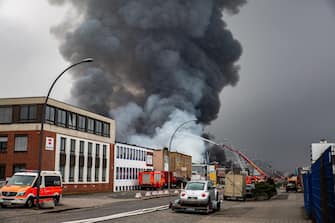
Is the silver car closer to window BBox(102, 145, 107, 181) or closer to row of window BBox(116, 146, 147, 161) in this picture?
window BBox(102, 145, 107, 181)

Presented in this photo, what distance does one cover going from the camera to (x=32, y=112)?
150ft

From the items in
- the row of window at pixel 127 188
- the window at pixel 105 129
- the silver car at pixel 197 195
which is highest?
the window at pixel 105 129

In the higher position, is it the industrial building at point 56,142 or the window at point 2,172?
the industrial building at point 56,142

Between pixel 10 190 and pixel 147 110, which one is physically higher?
pixel 147 110

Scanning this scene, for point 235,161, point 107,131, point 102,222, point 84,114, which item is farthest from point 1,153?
point 235,161

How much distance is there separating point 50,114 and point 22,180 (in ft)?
69.0

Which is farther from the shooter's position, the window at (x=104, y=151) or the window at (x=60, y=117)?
the window at (x=104, y=151)

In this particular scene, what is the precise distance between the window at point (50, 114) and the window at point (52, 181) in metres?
18.1

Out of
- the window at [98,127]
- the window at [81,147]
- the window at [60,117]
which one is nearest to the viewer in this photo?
the window at [60,117]

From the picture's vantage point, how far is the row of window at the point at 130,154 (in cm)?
6357

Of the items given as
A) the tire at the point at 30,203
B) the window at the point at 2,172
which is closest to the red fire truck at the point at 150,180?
the window at the point at 2,172

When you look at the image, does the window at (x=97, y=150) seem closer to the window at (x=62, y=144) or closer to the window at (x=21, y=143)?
the window at (x=62, y=144)

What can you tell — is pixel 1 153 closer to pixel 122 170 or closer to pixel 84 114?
pixel 84 114

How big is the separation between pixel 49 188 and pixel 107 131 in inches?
1294
